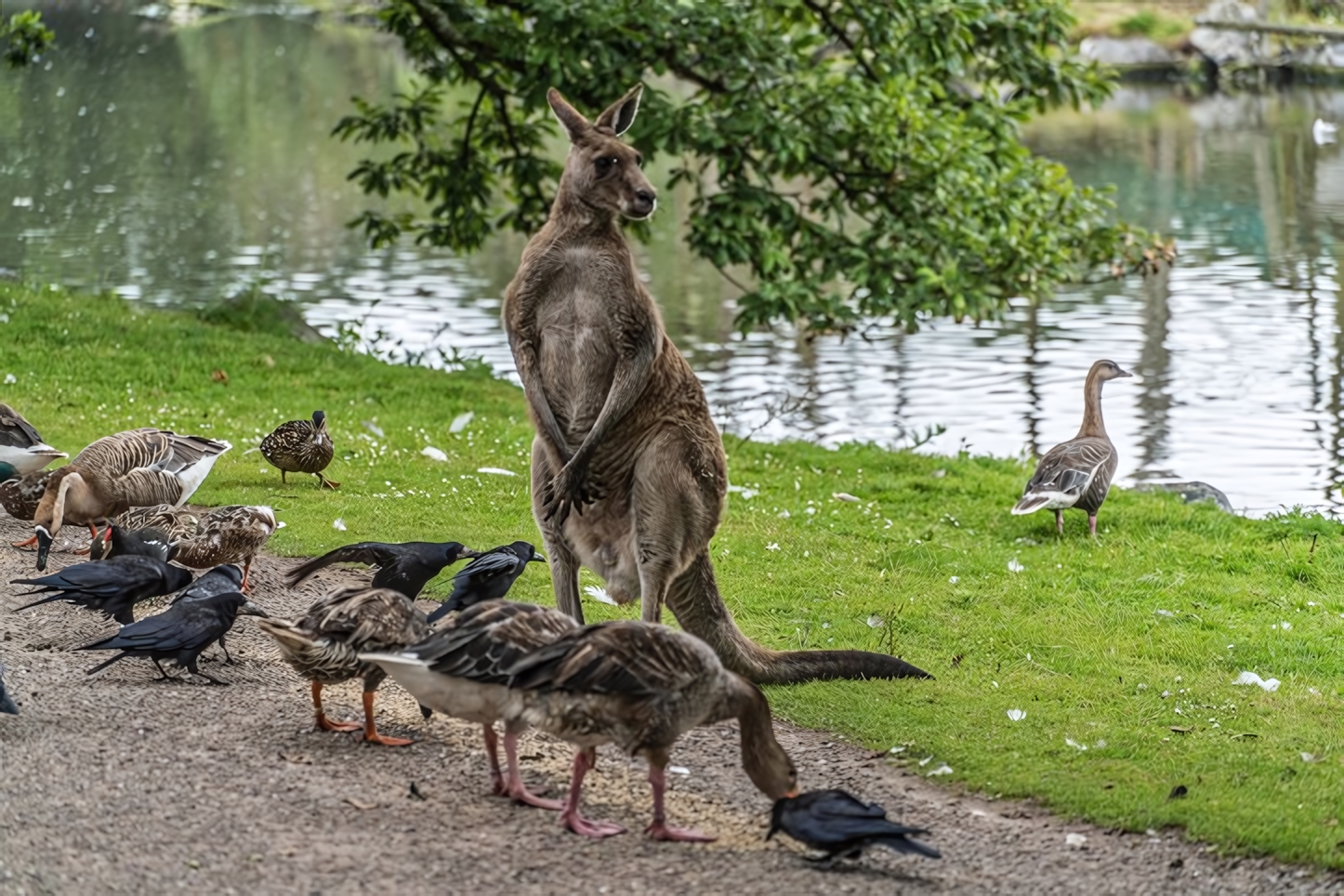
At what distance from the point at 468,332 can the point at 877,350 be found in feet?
16.8

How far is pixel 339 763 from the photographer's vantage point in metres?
6.12

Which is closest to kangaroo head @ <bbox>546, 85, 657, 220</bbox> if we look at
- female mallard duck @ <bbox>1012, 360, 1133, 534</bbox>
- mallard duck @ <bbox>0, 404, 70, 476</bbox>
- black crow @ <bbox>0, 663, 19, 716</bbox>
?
black crow @ <bbox>0, 663, 19, 716</bbox>

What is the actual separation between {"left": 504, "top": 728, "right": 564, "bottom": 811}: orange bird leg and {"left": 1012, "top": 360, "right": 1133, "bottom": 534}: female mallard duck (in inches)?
211

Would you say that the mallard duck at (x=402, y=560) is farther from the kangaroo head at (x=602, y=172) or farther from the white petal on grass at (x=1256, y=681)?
the white petal on grass at (x=1256, y=681)

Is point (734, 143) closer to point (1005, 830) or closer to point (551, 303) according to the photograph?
point (551, 303)

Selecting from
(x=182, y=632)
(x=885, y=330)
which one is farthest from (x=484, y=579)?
(x=885, y=330)

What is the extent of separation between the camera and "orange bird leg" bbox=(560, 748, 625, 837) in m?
5.53

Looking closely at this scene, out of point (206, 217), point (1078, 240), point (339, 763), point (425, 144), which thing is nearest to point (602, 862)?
→ point (339, 763)

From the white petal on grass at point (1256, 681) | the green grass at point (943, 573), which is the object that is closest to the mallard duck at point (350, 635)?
the green grass at point (943, 573)

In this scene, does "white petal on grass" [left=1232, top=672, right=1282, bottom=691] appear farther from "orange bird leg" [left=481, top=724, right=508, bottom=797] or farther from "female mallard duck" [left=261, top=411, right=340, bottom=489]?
"female mallard duck" [left=261, top=411, right=340, bottom=489]

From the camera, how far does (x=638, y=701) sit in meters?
5.43

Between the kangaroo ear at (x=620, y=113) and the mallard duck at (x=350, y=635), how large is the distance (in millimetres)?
2576

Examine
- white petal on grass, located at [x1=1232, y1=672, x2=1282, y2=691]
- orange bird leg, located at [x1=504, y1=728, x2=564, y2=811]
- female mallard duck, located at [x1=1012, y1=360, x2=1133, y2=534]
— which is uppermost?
orange bird leg, located at [x1=504, y1=728, x2=564, y2=811]

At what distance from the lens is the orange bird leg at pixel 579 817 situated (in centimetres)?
553
